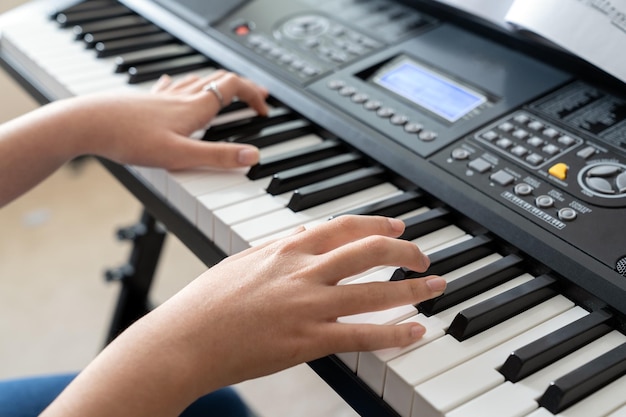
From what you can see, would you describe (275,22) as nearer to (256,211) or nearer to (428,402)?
(256,211)

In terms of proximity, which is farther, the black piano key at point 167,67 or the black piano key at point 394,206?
the black piano key at point 167,67

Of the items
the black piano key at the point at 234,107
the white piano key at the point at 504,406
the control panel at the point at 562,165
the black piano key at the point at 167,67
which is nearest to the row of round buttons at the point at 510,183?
the control panel at the point at 562,165

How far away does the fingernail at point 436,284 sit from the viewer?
713mm

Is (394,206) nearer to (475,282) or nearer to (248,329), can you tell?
(475,282)

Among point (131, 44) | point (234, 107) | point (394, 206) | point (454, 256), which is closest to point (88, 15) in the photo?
point (131, 44)

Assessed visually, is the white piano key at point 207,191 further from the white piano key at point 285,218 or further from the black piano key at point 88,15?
the black piano key at point 88,15

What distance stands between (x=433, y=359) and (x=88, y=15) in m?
0.90

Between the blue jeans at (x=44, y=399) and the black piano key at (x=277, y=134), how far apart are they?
1.01ft

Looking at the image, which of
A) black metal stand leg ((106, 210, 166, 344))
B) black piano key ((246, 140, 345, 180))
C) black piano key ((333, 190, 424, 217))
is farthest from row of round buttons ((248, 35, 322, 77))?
black metal stand leg ((106, 210, 166, 344))

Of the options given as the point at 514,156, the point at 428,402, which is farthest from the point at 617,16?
the point at 428,402

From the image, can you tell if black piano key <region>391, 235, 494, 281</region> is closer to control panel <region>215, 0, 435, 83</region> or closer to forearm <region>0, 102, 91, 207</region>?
control panel <region>215, 0, 435, 83</region>

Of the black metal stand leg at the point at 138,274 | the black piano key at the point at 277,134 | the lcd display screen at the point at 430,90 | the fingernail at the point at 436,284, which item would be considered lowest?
the black metal stand leg at the point at 138,274

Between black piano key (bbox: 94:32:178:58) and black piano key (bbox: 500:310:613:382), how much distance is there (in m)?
0.79

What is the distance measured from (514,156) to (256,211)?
288mm
